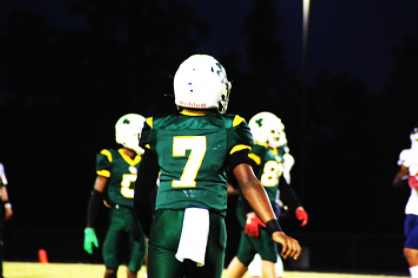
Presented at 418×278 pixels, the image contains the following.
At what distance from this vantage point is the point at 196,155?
349 centimetres

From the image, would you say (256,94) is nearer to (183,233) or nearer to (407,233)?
(407,233)

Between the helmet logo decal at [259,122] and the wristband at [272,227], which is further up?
the wristband at [272,227]

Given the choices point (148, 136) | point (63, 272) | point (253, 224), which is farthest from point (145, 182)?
point (63, 272)

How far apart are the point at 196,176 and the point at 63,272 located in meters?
8.15

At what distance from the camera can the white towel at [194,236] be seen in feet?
11.1

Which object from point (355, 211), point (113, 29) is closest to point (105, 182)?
point (355, 211)

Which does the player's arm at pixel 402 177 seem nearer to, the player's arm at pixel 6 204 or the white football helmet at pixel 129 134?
the white football helmet at pixel 129 134

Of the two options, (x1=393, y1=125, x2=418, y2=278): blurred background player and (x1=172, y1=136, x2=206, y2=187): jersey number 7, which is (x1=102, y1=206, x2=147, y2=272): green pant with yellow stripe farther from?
(x1=172, y1=136, x2=206, y2=187): jersey number 7

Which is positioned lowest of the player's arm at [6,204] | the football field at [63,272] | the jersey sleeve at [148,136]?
the football field at [63,272]

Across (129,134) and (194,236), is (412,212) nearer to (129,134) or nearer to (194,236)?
(129,134)

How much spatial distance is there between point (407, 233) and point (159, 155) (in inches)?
150

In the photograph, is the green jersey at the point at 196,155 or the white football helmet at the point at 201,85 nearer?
the green jersey at the point at 196,155

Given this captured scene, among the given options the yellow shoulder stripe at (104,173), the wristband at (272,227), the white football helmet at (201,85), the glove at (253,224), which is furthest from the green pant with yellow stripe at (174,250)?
the yellow shoulder stripe at (104,173)

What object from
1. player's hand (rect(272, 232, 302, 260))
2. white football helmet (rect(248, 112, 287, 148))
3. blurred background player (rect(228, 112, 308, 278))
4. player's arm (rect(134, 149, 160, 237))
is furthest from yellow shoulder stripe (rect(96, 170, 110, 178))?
player's hand (rect(272, 232, 302, 260))
